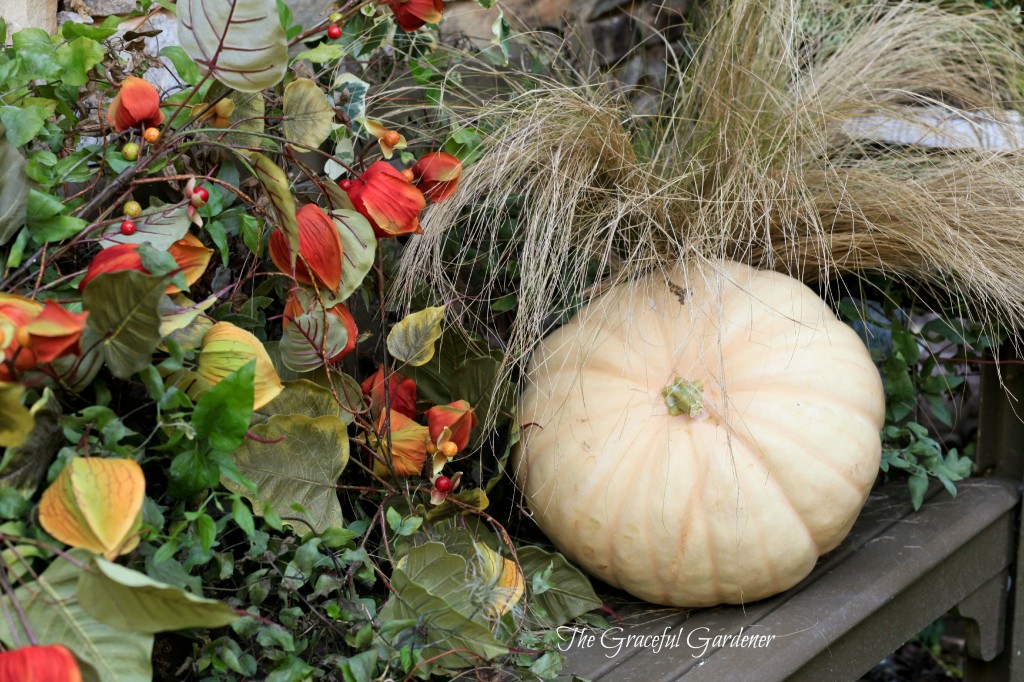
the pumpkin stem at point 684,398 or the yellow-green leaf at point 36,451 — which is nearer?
the yellow-green leaf at point 36,451

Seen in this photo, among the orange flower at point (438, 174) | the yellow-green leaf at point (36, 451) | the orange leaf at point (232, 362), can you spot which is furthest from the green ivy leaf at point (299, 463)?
the orange flower at point (438, 174)

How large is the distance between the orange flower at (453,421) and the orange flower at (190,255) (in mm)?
278

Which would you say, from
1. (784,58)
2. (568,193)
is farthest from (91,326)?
(784,58)

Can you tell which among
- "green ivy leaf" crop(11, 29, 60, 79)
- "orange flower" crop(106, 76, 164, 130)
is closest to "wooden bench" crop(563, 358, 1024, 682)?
"orange flower" crop(106, 76, 164, 130)

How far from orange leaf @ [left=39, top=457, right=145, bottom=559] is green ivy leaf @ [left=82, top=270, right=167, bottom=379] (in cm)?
8

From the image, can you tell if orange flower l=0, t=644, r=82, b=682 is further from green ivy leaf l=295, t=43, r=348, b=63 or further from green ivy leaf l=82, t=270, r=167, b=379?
green ivy leaf l=295, t=43, r=348, b=63

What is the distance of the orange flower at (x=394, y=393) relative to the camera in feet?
3.27

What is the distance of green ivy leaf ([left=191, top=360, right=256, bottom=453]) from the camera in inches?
27.2

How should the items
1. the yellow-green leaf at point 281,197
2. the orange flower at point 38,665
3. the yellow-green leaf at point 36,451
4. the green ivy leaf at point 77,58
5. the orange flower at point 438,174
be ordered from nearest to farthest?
the orange flower at point 38,665, the yellow-green leaf at point 36,451, the yellow-green leaf at point 281,197, the green ivy leaf at point 77,58, the orange flower at point 438,174

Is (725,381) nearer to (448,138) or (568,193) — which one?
(568,193)

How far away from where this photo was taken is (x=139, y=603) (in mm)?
591

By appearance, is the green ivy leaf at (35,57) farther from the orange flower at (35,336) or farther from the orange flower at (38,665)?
the orange flower at (38,665)

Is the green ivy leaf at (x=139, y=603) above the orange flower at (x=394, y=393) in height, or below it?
above

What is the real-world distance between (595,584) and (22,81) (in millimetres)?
828
